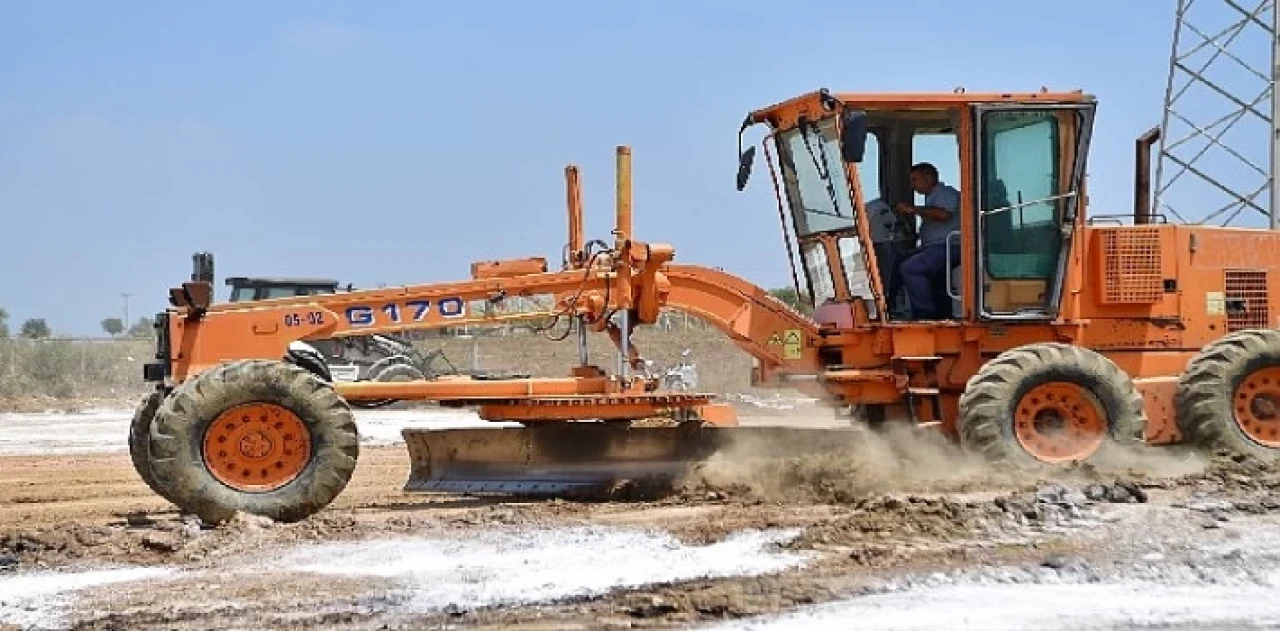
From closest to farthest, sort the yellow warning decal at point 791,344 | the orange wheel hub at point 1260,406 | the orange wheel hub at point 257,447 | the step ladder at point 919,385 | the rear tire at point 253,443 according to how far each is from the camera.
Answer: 1. the rear tire at point 253,443
2. the orange wheel hub at point 257,447
3. the orange wheel hub at point 1260,406
4. the step ladder at point 919,385
5. the yellow warning decal at point 791,344

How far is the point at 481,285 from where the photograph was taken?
11078mm

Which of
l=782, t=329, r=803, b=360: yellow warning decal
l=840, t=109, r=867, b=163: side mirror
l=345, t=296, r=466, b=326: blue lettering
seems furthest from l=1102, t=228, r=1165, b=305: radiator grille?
l=345, t=296, r=466, b=326: blue lettering

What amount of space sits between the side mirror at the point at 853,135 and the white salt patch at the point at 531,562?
132 inches

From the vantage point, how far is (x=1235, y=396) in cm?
1135

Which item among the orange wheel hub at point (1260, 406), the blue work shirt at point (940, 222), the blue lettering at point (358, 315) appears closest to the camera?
the blue lettering at point (358, 315)

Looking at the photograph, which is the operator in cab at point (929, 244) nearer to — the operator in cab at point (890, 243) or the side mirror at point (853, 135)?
the operator in cab at point (890, 243)

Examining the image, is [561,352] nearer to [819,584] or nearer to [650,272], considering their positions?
[650,272]

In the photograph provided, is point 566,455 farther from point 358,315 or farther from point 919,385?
point 919,385

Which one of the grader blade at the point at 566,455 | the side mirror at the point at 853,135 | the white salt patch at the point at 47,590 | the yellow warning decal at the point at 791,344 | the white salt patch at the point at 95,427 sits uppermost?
the side mirror at the point at 853,135

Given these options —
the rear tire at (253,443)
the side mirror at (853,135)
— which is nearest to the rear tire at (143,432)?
the rear tire at (253,443)

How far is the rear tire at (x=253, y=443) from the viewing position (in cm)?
984

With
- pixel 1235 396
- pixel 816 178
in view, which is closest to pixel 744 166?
pixel 816 178

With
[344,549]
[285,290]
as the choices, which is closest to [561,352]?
[285,290]

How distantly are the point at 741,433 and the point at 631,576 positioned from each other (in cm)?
359
